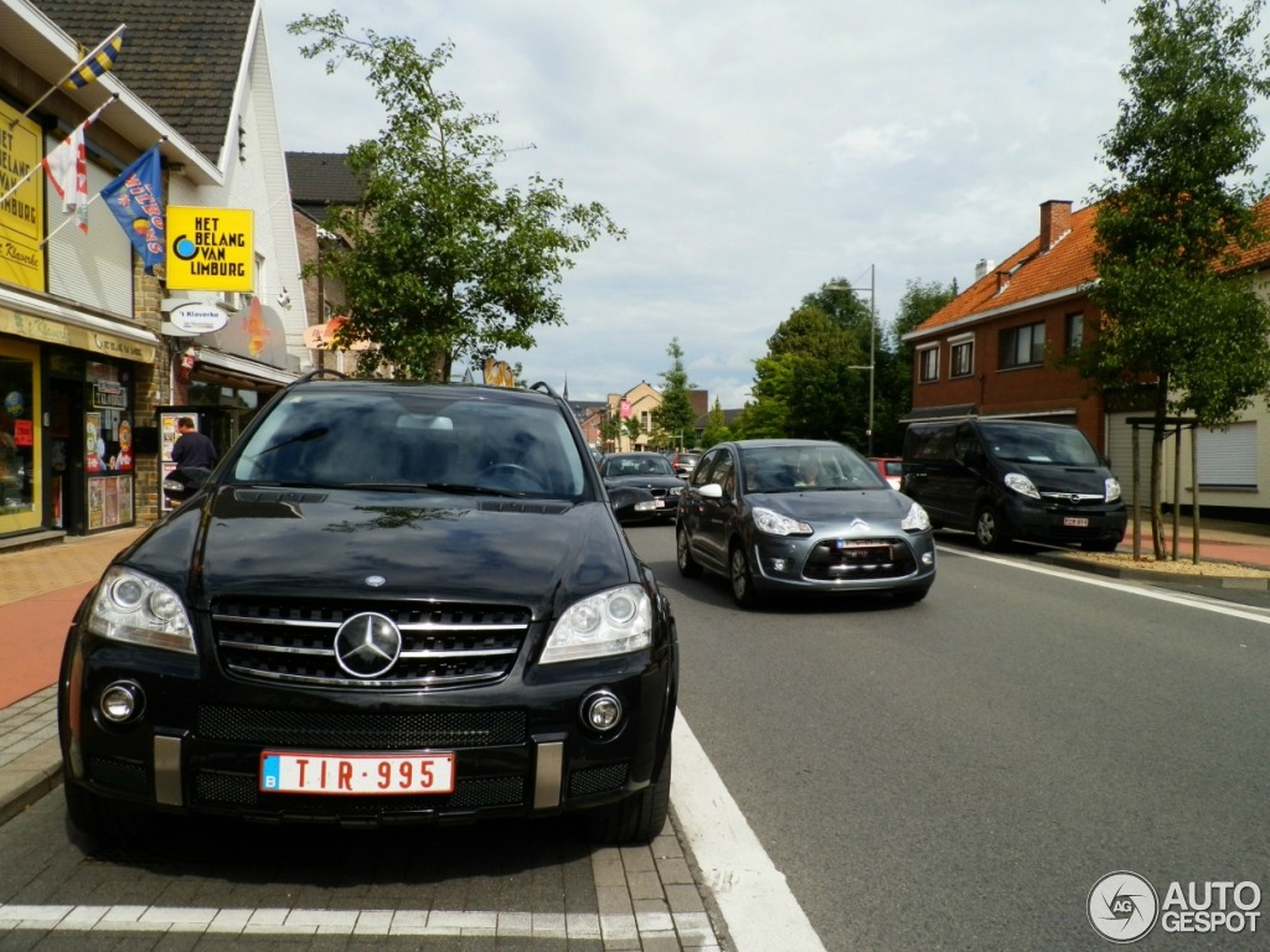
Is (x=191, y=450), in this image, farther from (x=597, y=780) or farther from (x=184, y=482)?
(x=597, y=780)

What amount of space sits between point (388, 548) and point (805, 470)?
6.83m

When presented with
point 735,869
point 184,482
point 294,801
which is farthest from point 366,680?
point 184,482

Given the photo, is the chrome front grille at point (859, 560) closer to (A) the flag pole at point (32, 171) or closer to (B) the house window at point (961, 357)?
(A) the flag pole at point (32, 171)

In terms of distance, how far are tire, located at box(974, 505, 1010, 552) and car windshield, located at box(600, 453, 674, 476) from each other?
7.79 m

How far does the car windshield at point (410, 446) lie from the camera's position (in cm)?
429

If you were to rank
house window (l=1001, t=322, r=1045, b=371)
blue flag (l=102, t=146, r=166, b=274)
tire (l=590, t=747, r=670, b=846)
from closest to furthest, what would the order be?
1. tire (l=590, t=747, r=670, b=846)
2. blue flag (l=102, t=146, r=166, b=274)
3. house window (l=1001, t=322, r=1045, b=371)

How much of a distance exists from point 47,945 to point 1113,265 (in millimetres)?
13080

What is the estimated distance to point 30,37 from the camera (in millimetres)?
12203

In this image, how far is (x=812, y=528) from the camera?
28.2ft

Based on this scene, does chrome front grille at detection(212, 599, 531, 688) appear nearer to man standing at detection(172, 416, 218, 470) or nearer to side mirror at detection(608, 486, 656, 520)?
side mirror at detection(608, 486, 656, 520)

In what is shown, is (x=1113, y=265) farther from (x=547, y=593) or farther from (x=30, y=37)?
(x=30, y=37)

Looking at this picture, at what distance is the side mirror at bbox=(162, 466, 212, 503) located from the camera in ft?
15.3

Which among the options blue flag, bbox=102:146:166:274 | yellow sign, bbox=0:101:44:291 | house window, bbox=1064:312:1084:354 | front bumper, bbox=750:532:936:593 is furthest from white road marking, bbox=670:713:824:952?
house window, bbox=1064:312:1084:354

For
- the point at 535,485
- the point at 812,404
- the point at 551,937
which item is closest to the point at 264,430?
the point at 535,485
